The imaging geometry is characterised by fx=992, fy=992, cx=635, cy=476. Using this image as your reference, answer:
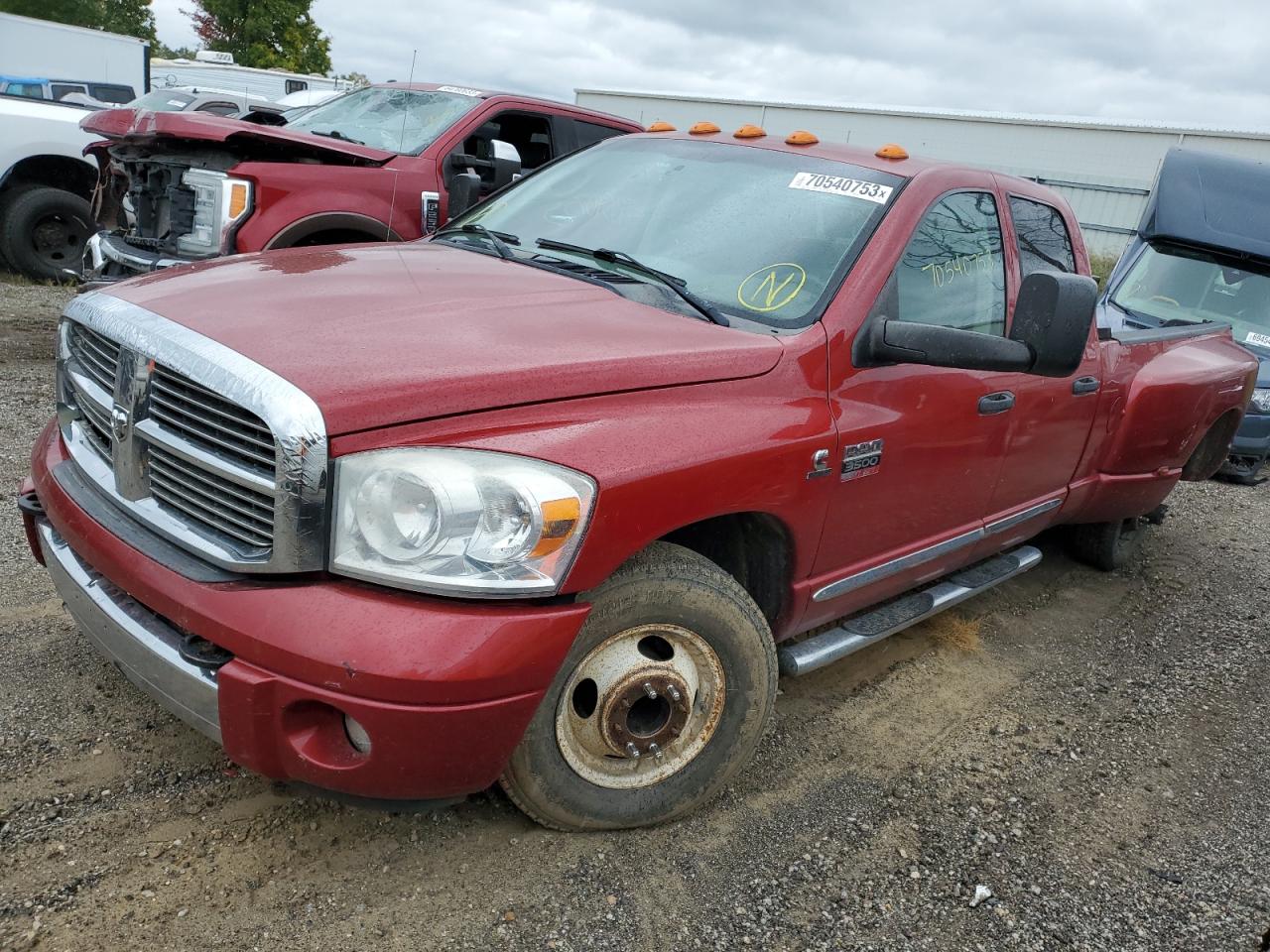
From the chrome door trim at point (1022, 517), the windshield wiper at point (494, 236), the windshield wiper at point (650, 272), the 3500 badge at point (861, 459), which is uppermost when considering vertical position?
the windshield wiper at point (650, 272)

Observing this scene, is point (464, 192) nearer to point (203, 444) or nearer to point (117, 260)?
point (203, 444)

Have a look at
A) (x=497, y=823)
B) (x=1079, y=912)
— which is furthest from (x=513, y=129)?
(x=1079, y=912)

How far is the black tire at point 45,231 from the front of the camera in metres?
8.23

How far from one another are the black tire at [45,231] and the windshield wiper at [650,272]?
670 cm

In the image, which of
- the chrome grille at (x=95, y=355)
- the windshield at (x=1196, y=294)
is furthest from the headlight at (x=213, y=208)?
the windshield at (x=1196, y=294)

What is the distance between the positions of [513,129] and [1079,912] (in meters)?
6.28

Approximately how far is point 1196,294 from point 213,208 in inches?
287

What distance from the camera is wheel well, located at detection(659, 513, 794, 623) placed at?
2.69 metres

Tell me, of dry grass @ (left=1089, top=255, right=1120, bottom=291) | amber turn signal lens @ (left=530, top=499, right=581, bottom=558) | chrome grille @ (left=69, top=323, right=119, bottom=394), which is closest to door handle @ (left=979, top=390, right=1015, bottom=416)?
amber turn signal lens @ (left=530, top=499, right=581, bottom=558)

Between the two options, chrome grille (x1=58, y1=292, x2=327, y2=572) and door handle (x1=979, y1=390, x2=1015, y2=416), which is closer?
chrome grille (x1=58, y1=292, x2=327, y2=572)

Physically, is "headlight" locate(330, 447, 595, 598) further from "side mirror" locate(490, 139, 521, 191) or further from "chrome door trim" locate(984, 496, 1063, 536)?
"side mirror" locate(490, 139, 521, 191)

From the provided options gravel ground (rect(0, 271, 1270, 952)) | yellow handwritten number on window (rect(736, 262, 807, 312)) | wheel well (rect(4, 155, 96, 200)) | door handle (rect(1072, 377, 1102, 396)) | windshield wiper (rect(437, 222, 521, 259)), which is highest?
yellow handwritten number on window (rect(736, 262, 807, 312))

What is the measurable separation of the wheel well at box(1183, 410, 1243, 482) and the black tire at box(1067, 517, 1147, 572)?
372 mm

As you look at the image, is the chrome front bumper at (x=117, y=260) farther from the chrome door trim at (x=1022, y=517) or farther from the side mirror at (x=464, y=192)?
the chrome door trim at (x=1022, y=517)
